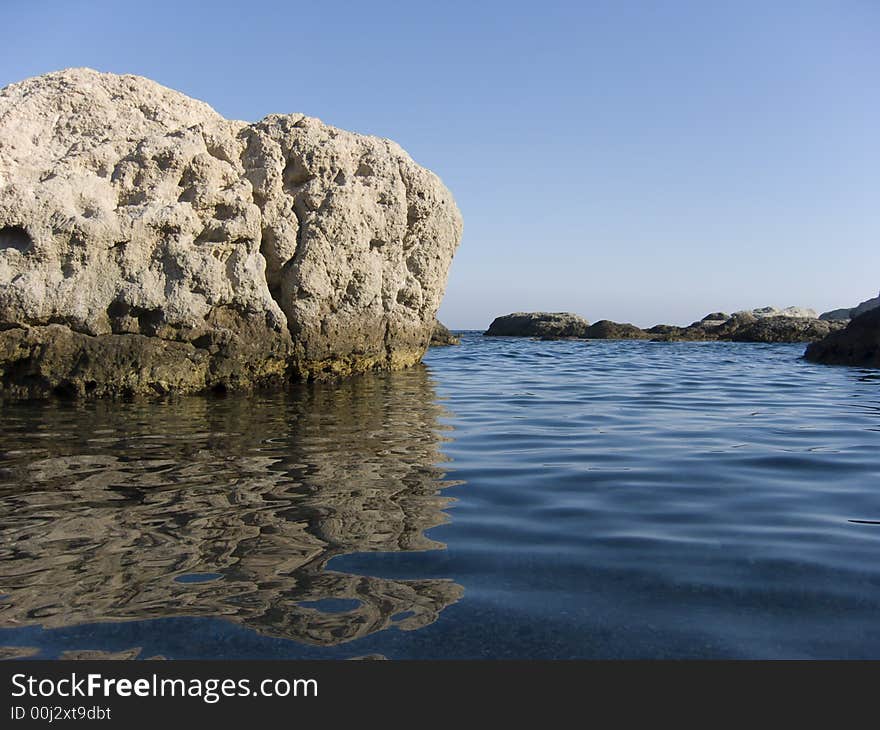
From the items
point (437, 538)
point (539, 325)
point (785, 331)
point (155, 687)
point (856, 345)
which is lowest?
point (155, 687)

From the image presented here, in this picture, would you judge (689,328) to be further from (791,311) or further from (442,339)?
(442,339)

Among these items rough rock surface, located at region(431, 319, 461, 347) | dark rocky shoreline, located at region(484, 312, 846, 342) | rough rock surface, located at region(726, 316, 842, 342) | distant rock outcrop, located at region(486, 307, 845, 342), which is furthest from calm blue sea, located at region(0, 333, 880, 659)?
rough rock surface, located at region(726, 316, 842, 342)

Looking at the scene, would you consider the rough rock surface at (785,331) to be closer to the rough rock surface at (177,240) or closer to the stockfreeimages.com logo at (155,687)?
the rough rock surface at (177,240)

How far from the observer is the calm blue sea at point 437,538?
239 centimetres

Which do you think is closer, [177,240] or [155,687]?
[155,687]

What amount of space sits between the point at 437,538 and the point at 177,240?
665 centimetres

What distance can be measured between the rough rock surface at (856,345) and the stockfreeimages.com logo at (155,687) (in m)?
15.4

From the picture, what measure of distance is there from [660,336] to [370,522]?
34.5 m

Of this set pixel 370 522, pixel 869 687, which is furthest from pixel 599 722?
pixel 370 522

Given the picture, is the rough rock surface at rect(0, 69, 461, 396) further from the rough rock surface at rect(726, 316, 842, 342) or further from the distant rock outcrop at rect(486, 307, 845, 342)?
the rough rock surface at rect(726, 316, 842, 342)

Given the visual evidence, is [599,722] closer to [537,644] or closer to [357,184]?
[537,644]

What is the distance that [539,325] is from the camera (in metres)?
42.5

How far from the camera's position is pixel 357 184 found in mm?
10578

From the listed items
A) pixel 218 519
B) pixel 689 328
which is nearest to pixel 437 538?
pixel 218 519
